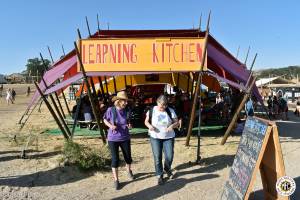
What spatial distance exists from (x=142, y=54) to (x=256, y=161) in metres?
5.97

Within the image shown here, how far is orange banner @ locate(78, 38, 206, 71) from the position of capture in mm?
10617

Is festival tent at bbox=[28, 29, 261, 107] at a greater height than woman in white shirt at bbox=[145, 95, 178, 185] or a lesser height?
greater

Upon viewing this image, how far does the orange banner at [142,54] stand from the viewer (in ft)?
34.8

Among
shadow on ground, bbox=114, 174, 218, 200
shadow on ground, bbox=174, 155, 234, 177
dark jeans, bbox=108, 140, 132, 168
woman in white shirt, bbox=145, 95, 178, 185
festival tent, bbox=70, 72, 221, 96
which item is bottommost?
shadow on ground, bbox=114, 174, 218, 200

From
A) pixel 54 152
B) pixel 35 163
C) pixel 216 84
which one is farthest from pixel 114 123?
pixel 216 84

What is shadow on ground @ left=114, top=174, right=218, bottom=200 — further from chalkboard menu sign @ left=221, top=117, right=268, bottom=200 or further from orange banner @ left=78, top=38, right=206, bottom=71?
orange banner @ left=78, top=38, right=206, bottom=71

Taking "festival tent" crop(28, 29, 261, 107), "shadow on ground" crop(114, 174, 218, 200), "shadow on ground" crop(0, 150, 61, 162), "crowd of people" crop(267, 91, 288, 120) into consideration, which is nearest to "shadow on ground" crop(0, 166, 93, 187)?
"shadow on ground" crop(114, 174, 218, 200)

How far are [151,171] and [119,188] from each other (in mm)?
1302

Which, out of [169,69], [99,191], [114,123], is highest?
[169,69]

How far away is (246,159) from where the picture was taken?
564cm

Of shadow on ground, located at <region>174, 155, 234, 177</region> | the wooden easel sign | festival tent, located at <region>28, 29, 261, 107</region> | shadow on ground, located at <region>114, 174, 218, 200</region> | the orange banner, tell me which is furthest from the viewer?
festival tent, located at <region>28, 29, 261, 107</region>

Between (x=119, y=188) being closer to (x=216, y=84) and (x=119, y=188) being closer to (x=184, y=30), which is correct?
(x=184, y=30)

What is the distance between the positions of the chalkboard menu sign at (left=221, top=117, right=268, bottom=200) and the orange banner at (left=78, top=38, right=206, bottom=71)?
4850 mm

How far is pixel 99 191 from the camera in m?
7.09
